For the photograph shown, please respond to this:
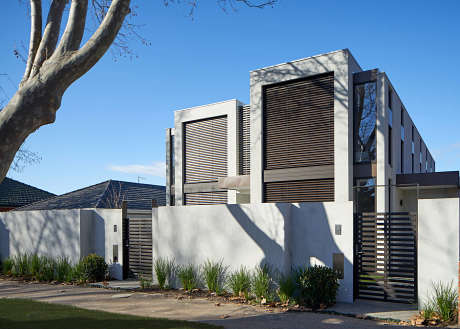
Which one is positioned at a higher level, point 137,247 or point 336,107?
point 336,107

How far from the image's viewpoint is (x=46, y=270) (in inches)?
546

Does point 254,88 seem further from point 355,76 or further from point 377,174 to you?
point 377,174

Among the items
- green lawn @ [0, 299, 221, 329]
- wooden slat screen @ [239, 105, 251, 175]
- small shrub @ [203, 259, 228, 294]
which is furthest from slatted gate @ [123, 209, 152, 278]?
wooden slat screen @ [239, 105, 251, 175]

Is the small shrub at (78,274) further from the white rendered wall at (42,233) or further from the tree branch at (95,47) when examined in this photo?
the tree branch at (95,47)

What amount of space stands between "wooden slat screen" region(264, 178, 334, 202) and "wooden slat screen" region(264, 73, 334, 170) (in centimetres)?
72

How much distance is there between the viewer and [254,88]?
17641 millimetres

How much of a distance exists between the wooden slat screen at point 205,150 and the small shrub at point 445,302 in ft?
51.1

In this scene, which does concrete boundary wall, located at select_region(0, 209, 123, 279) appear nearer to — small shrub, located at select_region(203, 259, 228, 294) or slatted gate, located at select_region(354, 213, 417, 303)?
small shrub, located at select_region(203, 259, 228, 294)

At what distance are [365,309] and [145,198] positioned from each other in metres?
21.2

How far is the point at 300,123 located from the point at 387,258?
319 inches

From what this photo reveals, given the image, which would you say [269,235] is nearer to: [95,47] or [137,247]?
[137,247]

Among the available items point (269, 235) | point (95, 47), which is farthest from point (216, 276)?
point (95, 47)

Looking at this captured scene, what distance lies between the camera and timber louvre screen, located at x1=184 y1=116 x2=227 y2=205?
23.1m

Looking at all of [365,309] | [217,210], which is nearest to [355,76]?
[217,210]
